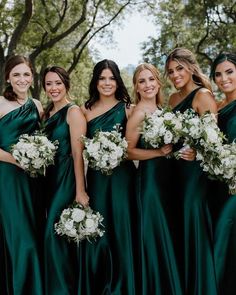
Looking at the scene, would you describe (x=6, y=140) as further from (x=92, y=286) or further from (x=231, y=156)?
(x=231, y=156)

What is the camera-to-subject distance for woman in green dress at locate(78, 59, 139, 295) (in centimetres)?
545

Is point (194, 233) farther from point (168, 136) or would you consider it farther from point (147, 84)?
point (147, 84)

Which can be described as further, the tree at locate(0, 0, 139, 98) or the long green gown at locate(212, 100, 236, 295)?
the tree at locate(0, 0, 139, 98)

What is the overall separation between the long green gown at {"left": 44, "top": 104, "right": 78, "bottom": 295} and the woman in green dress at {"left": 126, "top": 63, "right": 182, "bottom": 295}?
792 mm

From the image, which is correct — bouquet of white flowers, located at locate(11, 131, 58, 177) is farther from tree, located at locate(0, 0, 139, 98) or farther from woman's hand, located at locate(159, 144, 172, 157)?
tree, located at locate(0, 0, 139, 98)

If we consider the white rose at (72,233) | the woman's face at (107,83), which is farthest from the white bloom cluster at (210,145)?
the white rose at (72,233)

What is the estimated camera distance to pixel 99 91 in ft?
18.8

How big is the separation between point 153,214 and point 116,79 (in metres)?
1.70

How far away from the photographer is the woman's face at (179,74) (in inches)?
224

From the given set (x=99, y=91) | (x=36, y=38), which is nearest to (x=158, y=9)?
(x=36, y=38)

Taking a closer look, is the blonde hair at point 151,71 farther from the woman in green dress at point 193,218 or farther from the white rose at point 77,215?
the white rose at point 77,215

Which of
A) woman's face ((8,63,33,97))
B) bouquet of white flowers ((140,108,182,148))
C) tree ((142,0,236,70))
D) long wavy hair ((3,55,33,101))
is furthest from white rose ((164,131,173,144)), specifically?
tree ((142,0,236,70))

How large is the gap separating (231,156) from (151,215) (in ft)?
3.94

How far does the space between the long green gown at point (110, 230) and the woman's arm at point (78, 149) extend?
16 centimetres
